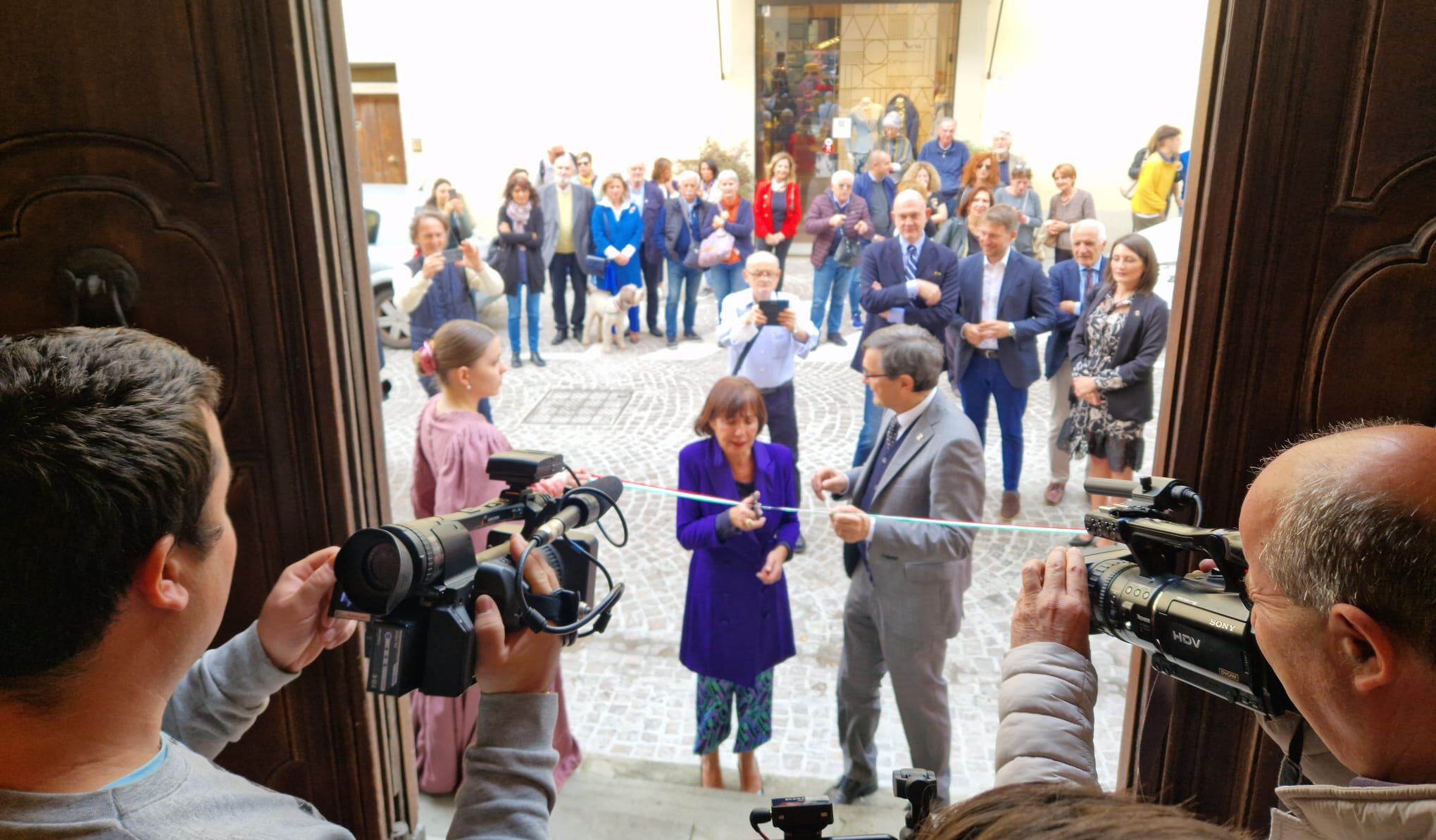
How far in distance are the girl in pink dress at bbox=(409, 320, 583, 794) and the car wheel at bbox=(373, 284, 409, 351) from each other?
4.79 metres

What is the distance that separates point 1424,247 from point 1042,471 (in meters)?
4.38

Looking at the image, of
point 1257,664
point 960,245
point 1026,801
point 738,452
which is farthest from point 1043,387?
point 1026,801

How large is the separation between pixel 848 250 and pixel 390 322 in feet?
12.6

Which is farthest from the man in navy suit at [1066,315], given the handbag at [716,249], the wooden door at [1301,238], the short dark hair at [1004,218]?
the wooden door at [1301,238]

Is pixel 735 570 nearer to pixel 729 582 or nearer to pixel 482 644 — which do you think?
pixel 729 582

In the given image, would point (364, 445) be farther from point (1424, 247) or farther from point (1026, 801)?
point (1424, 247)

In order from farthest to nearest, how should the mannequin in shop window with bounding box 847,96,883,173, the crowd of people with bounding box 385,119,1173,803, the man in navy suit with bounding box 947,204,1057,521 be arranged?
the mannequin in shop window with bounding box 847,96,883,173 → the man in navy suit with bounding box 947,204,1057,521 → the crowd of people with bounding box 385,119,1173,803

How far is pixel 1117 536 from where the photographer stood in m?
1.44

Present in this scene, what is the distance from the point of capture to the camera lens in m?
1.22

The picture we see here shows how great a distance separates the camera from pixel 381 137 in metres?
12.6

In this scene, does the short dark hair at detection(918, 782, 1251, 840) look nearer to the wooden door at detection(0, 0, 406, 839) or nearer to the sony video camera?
the sony video camera

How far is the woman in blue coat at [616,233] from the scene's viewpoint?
26.9 ft

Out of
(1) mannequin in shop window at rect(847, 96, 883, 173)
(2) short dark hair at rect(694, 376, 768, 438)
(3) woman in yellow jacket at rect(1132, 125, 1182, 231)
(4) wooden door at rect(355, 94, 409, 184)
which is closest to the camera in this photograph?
(2) short dark hair at rect(694, 376, 768, 438)

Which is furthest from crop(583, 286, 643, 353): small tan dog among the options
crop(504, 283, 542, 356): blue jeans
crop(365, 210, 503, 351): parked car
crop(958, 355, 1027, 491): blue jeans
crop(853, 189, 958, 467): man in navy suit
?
crop(958, 355, 1027, 491): blue jeans
